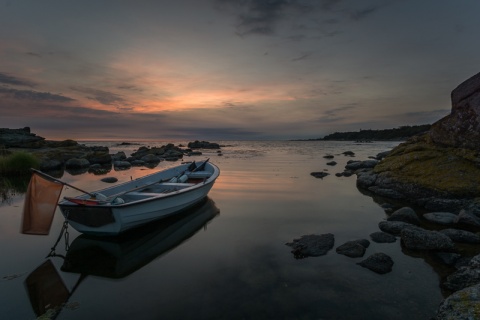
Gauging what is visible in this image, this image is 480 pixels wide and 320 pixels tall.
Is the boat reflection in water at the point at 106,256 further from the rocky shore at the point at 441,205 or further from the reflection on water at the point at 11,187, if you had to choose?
the reflection on water at the point at 11,187

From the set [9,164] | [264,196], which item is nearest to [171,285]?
[264,196]

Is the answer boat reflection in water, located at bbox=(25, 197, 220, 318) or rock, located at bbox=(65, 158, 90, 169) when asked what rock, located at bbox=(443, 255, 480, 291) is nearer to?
Answer: boat reflection in water, located at bbox=(25, 197, 220, 318)

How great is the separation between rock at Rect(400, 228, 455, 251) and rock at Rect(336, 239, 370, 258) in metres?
1.04

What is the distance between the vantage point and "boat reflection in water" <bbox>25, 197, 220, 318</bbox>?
5.58 meters

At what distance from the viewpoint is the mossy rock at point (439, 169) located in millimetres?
10891

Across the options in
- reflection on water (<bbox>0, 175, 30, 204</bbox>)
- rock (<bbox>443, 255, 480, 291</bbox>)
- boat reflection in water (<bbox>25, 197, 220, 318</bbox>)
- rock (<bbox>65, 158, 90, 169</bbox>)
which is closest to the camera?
rock (<bbox>443, 255, 480, 291</bbox>)

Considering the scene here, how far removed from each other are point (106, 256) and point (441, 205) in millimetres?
12338

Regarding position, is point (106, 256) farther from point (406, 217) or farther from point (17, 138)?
point (17, 138)

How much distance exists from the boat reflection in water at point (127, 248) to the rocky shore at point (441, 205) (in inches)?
153

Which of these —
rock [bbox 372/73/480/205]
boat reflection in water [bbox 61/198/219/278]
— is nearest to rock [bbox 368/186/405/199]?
rock [bbox 372/73/480/205]

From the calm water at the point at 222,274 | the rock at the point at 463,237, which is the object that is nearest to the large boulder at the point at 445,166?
the calm water at the point at 222,274

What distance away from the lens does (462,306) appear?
365cm

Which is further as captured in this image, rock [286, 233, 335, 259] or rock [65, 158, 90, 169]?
rock [65, 158, 90, 169]

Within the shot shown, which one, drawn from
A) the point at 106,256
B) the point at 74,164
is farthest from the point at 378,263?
the point at 74,164
